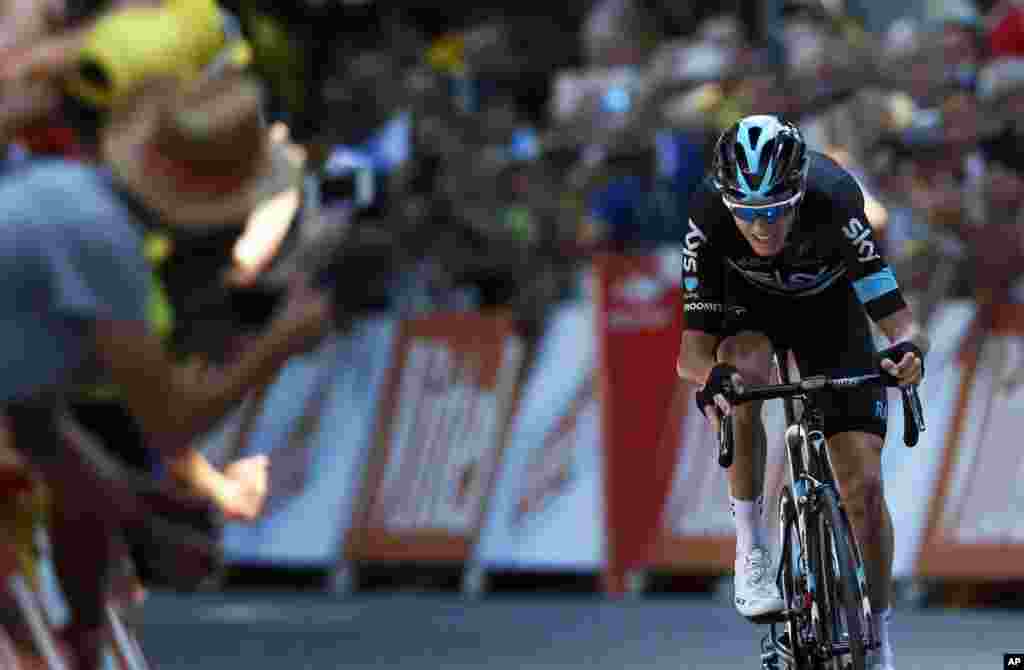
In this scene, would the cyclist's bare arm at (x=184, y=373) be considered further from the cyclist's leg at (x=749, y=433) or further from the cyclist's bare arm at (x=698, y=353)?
the cyclist's leg at (x=749, y=433)

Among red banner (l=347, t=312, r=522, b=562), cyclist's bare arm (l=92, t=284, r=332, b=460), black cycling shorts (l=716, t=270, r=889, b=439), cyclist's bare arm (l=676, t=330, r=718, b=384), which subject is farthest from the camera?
red banner (l=347, t=312, r=522, b=562)

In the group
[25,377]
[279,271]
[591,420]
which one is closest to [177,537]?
[25,377]

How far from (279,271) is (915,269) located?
4.42 metres

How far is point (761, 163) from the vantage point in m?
8.56

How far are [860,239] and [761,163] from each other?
515mm

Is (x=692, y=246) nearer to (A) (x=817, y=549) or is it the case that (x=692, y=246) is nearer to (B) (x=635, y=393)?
(A) (x=817, y=549)

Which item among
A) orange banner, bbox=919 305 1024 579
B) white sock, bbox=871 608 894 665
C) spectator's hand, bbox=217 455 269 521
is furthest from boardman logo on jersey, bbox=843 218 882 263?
orange banner, bbox=919 305 1024 579

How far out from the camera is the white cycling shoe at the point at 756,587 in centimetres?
891

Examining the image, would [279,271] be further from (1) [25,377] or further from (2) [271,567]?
(1) [25,377]

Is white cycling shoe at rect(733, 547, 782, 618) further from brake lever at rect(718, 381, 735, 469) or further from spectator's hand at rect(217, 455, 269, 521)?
spectator's hand at rect(217, 455, 269, 521)

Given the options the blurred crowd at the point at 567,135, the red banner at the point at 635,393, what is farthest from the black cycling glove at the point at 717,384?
the red banner at the point at 635,393

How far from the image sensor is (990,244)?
14172 mm

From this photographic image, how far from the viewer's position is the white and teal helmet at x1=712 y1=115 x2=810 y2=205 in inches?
336

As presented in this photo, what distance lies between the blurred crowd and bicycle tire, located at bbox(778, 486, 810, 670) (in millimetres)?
→ 2201
